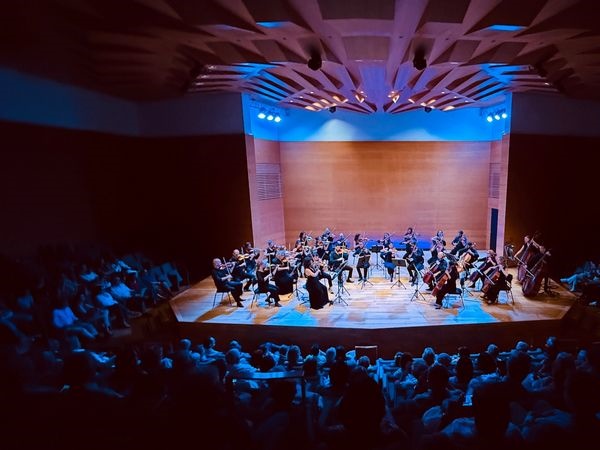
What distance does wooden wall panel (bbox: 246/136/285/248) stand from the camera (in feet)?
34.2

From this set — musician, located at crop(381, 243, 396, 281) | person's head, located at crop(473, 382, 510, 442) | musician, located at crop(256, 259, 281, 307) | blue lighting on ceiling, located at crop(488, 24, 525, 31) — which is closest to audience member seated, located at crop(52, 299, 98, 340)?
musician, located at crop(256, 259, 281, 307)

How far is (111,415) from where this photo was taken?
6.49 ft

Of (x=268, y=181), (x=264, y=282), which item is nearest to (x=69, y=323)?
(x=264, y=282)

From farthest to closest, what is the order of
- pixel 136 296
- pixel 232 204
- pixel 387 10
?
pixel 232 204 < pixel 136 296 < pixel 387 10

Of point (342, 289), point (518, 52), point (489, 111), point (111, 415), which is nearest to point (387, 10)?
point (518, 52)

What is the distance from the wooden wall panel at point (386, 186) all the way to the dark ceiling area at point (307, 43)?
3.83m

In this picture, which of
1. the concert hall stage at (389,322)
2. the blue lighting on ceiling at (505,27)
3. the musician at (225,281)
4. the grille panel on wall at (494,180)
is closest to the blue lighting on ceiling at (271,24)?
the blue lighting on ceiling at (505,27)

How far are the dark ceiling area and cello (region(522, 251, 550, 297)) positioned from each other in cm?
394

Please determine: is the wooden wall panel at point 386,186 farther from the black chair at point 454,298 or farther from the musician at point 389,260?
the black chair at point 454,298

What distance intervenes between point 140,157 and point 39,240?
376 cm

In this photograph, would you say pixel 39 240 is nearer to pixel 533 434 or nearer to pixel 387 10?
pixel 387 10

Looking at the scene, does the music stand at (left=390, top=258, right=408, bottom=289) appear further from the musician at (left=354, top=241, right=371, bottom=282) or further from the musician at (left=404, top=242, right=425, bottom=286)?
the musician at (left=354, top=241, right=371, bottom=282)

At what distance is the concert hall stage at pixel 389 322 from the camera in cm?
646

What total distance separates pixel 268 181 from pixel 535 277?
799cm
